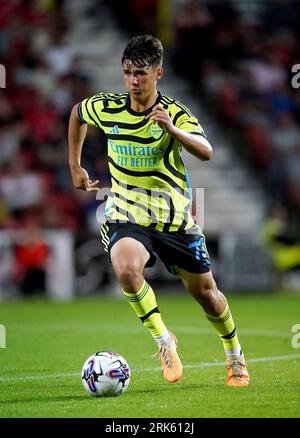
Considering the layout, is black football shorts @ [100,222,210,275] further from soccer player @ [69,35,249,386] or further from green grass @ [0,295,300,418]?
green grass @ [0,295,300,418]

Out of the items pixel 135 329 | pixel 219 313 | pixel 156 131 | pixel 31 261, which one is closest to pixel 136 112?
pixel 156 131

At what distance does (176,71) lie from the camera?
60.9 ft

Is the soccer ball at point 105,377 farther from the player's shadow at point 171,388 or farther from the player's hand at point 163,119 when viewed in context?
the player's hand at point 163,119

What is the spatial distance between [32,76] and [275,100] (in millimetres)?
4242

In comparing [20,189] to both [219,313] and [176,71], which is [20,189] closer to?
[176,71]

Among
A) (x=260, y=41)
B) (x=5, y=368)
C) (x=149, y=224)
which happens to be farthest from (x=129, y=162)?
(x=260, y=41)

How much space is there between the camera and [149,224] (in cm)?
666

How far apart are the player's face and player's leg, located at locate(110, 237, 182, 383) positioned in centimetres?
96

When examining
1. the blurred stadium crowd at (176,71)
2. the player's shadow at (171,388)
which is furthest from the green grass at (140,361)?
the blurred stadium crowd at (176,71)

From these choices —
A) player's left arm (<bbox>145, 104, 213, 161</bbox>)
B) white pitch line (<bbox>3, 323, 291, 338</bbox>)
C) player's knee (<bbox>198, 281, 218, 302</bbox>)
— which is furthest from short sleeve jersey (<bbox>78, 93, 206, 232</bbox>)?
white pitch line (<bbox>3, 323, 291, 338</bbox>)

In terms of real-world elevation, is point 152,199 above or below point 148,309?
above

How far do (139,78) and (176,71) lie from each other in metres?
12.2

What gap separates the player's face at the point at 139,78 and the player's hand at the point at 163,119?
0.46 metres
